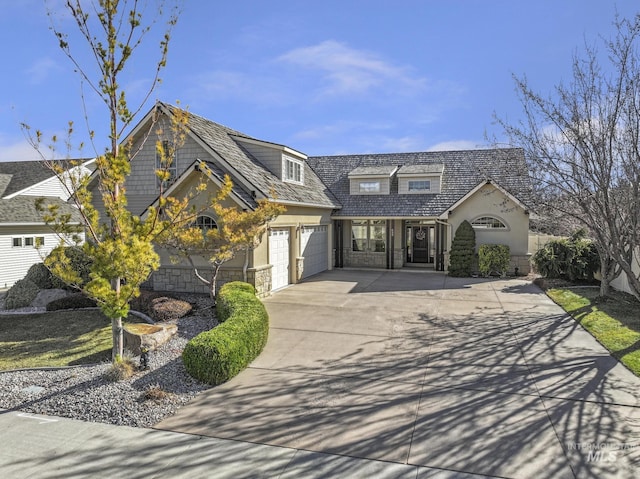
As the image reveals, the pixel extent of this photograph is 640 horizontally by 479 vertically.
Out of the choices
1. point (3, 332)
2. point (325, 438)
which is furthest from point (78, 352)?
point (325, 438)

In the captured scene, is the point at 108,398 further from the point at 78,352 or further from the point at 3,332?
the point at 3,332

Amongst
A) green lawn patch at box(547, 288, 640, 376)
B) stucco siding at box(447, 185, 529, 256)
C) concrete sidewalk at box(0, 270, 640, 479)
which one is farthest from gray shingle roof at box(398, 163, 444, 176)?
concrete sidewalk at box(0, 270, 640, 479)

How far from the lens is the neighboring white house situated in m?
20.7

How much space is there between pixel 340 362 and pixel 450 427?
118 inches

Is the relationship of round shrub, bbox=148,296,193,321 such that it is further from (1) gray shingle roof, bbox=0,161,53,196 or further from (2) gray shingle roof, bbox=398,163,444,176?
(1) gray shingle roof, bbox=0,161,53,196

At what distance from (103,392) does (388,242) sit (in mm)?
17852

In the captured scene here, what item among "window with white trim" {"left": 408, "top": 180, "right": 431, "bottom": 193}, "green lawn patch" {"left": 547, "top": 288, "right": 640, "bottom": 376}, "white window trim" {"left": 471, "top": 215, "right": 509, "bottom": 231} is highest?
"window with white trim" {"left": 408, "top": 180, "right": 431, "bottom": 193}

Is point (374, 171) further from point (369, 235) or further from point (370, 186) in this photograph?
point (369, 235)

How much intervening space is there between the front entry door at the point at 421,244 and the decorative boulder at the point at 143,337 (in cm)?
1608

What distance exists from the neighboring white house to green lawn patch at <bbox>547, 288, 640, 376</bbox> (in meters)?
19.7

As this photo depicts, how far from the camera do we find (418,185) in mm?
22906

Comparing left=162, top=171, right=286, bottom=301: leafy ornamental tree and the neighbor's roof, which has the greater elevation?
the neighbor's roof

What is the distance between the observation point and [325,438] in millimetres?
5668

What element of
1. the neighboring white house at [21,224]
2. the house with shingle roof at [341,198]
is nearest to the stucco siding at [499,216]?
the house with shingle roof at [341,198]
